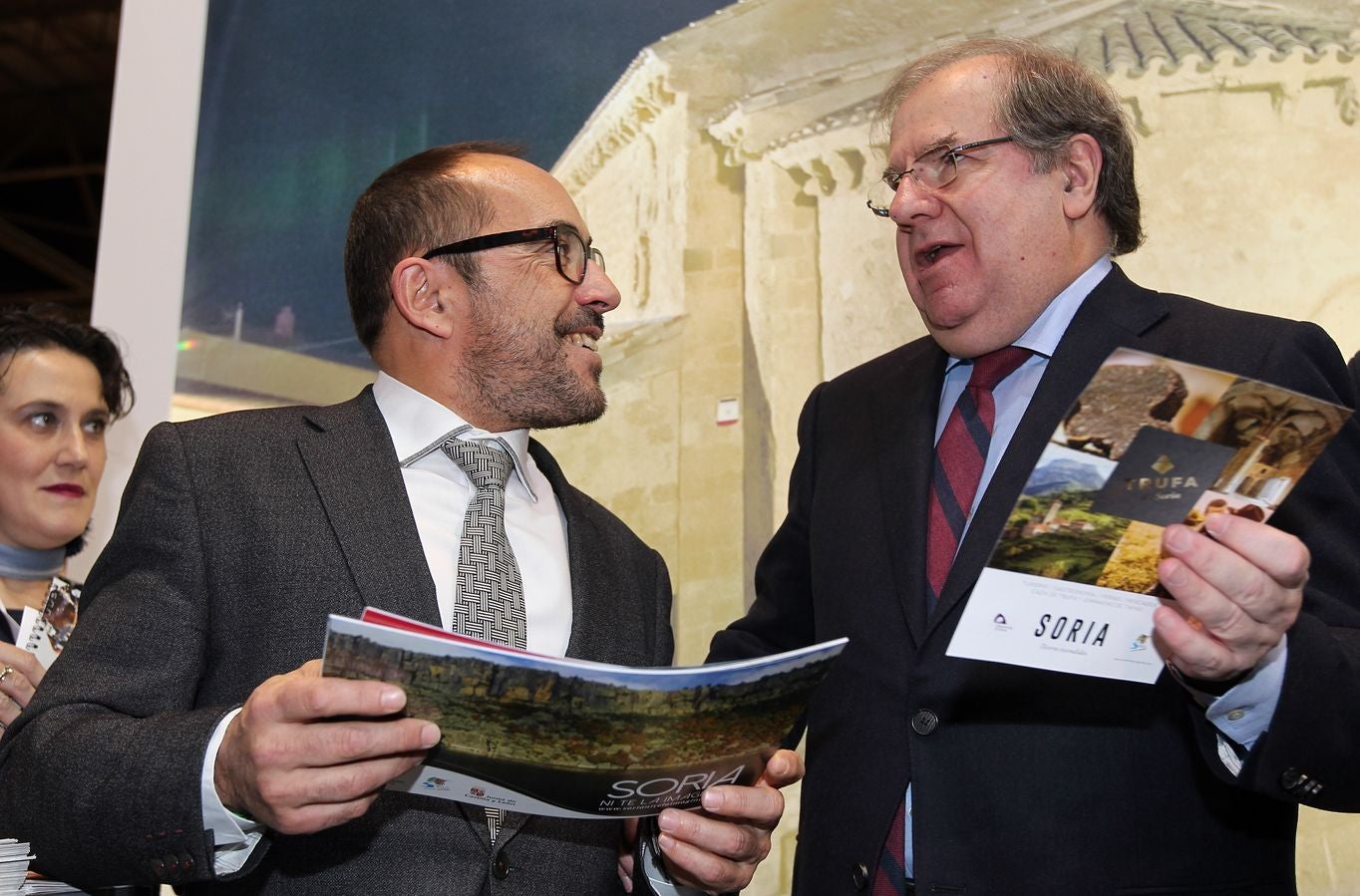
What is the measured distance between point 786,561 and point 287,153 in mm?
2667

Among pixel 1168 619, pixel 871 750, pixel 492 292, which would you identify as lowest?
pixel 871 750

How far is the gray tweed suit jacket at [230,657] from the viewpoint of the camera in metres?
1.51

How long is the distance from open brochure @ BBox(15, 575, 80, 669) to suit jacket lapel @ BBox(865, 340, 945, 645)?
155 centimetres

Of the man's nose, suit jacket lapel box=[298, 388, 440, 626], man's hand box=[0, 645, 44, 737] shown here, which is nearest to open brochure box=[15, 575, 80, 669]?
man's hand box=[0, 645, 44, 737]

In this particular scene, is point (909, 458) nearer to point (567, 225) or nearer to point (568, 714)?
point (567, 225)

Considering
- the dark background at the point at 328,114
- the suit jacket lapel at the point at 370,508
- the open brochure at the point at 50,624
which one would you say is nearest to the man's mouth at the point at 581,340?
the suit jacket lapel at the point at 370,508

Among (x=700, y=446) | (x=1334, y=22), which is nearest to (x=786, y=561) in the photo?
(x=700, y=446)

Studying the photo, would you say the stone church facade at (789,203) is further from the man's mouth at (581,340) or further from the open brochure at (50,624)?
the open brochure at (50,624)

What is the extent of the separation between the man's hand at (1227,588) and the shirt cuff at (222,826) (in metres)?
1.09

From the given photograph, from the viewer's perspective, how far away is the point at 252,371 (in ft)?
13.0

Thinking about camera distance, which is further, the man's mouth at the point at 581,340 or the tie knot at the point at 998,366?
the man's mouth at the point at 581,340

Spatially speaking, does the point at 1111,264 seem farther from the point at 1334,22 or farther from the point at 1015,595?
the point at 1334,22

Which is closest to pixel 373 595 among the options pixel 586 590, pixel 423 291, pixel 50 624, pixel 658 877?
pixel 586 590

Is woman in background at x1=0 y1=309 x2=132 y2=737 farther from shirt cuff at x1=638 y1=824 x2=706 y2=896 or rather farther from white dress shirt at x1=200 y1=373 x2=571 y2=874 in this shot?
shirt cuff at x1=638 y1=824 x2=706 y2=896
